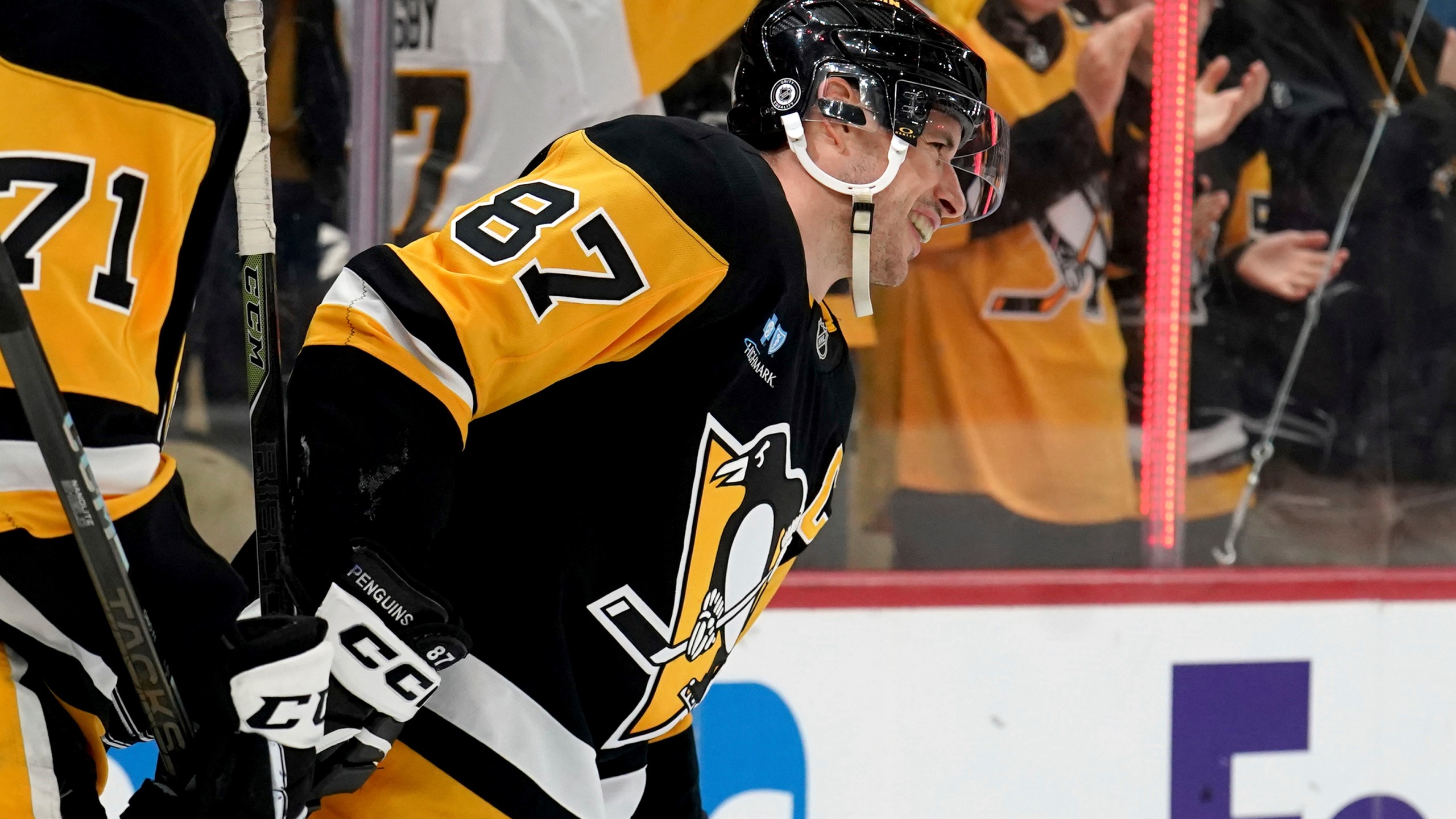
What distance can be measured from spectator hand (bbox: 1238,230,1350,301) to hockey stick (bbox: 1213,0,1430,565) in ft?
0.05

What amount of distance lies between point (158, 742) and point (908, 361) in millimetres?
1742

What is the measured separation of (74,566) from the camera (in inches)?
30.8

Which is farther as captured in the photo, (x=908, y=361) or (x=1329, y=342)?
(x=1329, y=342)

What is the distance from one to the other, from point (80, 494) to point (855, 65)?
844 millimetres

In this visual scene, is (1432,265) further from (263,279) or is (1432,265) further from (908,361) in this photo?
(263,279)

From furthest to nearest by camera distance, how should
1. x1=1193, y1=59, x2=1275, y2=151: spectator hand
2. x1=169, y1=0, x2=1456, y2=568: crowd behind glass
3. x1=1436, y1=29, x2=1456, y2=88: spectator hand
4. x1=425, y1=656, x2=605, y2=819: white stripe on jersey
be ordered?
x1=1436, y1=29, x2=1456, y2=88: spectator hand, x1=1193, y1=59, x2=1275, y2=151: spectator hand, x1=169, y1=0, x2=1456, y2=568: crowd behind glass, x1=425, y1=656, x2=605, y2=819: white stripe on jersey

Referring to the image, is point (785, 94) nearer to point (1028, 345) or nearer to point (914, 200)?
point (914, 200)

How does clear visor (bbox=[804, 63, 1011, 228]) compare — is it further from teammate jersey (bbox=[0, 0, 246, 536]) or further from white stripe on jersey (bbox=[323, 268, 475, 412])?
teammate jersey (bbox=[0, 0, 246, 536])

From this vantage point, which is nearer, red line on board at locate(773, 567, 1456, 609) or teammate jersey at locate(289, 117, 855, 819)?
teammate jersey at locate(289, 117, 855, 819)

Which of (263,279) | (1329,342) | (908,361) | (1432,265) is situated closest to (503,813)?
(263,279)

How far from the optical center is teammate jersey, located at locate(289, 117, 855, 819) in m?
0.99

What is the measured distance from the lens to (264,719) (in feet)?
2.79

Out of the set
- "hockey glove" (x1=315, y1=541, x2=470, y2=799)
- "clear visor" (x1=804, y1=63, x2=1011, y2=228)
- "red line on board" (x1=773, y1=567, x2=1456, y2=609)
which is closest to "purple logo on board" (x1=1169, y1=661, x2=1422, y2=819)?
"red line on board" (x1=773, y1=567, x2=1456, y2=609)

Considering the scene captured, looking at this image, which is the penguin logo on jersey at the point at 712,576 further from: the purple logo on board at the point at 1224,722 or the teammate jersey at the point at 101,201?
the purple logo on board at the point at 1224,722
